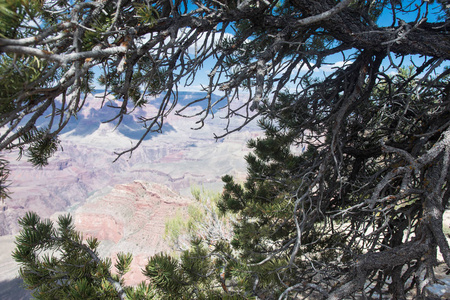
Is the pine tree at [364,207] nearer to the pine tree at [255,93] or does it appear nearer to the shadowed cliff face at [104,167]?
the pine tree at [255,93]

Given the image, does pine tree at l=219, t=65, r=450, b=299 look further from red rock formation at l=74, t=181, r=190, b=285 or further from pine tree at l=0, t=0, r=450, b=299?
red rock formation at l=74, t=181, r=190, b=285

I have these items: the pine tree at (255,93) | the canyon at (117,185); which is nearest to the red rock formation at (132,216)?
the canyon at (117,185)

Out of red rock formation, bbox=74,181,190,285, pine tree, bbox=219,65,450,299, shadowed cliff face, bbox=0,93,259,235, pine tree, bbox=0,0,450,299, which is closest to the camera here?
pine tree, bbox=0,0,450,299

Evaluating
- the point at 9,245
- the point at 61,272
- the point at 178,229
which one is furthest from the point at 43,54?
the point at 9,245

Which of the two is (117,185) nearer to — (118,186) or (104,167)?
(118,186)

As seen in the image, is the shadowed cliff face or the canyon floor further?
the shadowed cliff face

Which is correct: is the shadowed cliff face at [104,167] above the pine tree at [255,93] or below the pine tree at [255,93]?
above

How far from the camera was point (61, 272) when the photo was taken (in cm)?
130

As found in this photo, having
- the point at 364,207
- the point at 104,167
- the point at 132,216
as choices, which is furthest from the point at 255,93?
the point at 104,167

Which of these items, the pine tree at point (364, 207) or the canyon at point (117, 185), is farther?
the canyon at point (117, 185)

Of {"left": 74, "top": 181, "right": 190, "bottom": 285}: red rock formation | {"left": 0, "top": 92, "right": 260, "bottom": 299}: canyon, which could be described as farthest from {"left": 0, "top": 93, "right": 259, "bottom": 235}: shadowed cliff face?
{"left": 74, "top": 181, "right": 190, "bottom": 285}: red rock formation

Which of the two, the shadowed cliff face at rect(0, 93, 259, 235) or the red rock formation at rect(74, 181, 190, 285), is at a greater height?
the shadowed cliff face at rect(0, 93, 259, 235)

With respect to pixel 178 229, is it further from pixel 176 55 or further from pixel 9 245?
pixel 9 245

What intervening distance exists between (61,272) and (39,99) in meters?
0.99
